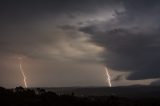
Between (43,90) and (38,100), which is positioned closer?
(38,100)

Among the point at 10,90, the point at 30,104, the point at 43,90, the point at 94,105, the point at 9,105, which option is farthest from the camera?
the point at 43,90

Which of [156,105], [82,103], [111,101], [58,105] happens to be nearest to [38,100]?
[58,105]

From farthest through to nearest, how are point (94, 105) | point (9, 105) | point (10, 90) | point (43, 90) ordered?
1. point (43, 90)
2. point (10, 90)
3. point (94, 105)
4. point (9, 105)

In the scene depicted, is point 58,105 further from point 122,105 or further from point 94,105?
point 122,105

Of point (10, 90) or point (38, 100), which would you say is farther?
point (10, 90)

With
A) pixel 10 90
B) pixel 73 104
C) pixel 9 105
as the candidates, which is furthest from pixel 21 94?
pixel 9 105

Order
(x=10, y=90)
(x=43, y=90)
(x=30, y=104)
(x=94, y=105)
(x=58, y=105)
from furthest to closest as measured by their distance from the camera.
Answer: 1. (x=43, y=90)
2. (x=10, y=90)
3. (x=94, y=105)
4. (x=58, y=105)
5. (x=30, y=104)

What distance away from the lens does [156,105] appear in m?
200

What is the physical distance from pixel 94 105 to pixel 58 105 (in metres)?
19.5

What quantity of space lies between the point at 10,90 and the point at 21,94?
781 centimetres

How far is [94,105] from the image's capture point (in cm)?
17412

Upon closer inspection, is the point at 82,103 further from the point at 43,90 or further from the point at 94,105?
the point at 43,90

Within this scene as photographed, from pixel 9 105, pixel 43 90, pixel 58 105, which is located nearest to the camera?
pixel 9 105

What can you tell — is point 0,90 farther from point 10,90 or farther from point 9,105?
point 9,105
